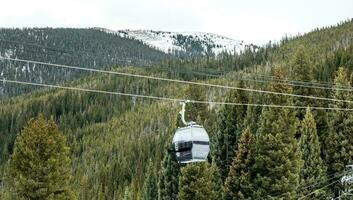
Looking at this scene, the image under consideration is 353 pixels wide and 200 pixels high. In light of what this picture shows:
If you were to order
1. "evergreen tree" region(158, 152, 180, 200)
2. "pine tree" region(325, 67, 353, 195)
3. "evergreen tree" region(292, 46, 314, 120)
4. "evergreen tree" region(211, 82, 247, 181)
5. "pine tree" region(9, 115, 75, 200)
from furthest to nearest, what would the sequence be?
"evergreen tree" region(211, 82, 247, 181), "evergreen tree" region(292, 46, 314, 120), "evergreen tree" region(158, 152, 180, 200), "pine tree" region(325, 67, 353, 195), "pine tree" region(9, 115, 75, 200)

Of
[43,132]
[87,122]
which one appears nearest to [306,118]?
[43,132]

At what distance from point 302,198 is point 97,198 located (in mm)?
73636

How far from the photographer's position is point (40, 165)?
3488cm

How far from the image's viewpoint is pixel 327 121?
168 feet

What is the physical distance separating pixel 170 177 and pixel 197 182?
309 inches

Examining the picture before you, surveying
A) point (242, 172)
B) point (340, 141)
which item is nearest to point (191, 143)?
point (242, 172)

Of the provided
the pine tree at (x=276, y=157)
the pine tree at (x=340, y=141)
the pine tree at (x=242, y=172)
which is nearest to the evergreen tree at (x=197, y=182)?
the pine tree at (x=242, y=172)

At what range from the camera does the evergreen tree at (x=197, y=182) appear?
150 feet

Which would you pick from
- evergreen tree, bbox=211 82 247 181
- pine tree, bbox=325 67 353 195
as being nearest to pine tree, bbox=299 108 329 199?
pine tree, bbox=325 67 353 195

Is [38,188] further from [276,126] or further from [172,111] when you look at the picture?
[172,111]

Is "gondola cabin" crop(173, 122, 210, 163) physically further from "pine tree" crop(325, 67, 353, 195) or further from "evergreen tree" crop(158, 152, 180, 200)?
"evergreen tree" crop(158, 152, 180, 200)

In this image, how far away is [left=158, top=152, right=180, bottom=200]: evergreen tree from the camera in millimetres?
52853

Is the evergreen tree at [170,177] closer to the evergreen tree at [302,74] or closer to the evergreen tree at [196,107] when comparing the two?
the evergreen tree at [196,107]

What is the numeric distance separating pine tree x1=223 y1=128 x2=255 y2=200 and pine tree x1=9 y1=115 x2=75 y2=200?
1263cm
